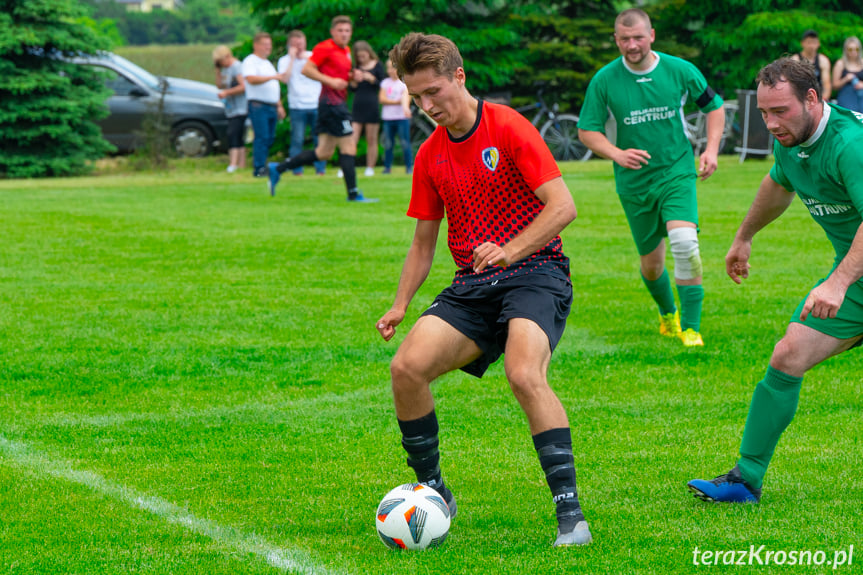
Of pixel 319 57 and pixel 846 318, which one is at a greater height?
pixel 319 57

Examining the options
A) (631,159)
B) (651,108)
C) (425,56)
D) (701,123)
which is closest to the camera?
(425,56)

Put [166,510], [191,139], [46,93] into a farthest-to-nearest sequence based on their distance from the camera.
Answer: [191,139] → [46,93] → [166,510]

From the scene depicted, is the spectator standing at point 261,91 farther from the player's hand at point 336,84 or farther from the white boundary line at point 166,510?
the white boundary line at point 166,510

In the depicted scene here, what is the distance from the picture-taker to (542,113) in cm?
2744

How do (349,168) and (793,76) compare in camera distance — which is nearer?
(793,76)

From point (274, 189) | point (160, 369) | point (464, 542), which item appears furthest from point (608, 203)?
point (464, 542)

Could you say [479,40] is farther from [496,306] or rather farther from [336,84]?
[496,306]

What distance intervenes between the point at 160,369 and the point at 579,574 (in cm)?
423

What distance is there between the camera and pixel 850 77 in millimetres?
19703

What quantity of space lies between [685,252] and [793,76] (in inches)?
141

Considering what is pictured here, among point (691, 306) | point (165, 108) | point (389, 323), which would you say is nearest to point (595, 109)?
point (691, 306)

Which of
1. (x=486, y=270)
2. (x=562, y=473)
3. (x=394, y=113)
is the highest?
(x=486, y=270)

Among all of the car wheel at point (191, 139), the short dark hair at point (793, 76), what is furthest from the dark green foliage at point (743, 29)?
the short dark hair at point (793, 76)

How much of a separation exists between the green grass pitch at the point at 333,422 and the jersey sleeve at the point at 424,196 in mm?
1235
